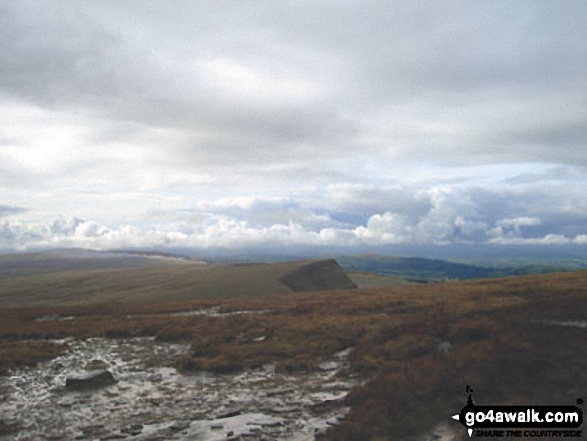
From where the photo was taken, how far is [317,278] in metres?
91.4

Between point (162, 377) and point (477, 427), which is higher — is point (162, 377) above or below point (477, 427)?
below

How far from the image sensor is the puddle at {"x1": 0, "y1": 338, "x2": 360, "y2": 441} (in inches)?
583

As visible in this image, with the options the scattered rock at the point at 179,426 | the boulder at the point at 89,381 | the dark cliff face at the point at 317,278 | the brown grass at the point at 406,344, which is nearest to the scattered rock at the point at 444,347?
the brown grass at the point at 406,344

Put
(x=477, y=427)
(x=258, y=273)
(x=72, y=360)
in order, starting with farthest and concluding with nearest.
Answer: (x=258, y=273), (x=72, y=360), (x=477, y=427)

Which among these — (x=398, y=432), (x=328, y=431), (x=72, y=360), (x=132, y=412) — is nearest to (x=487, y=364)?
(x=398, y=432)

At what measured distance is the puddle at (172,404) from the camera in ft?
48.6

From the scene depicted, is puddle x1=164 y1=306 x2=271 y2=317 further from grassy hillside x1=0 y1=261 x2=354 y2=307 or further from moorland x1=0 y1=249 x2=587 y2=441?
grassy hillside x1=0 y1=261 x2=354 y2=307

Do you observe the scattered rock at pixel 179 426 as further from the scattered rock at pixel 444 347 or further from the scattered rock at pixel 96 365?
the scattered rock at pixel 444 347

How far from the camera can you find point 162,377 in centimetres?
2192

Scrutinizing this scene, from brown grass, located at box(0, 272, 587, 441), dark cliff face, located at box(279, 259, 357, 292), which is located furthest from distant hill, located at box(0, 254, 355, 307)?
brown grass, located at box(0, 272, 587, 441)

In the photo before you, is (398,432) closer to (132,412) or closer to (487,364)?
(487,364)

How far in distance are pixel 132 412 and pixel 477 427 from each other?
12.3 m

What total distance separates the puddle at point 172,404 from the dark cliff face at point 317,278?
197ft

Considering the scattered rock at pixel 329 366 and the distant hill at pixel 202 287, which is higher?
the scattered rock at pixel 329 366
